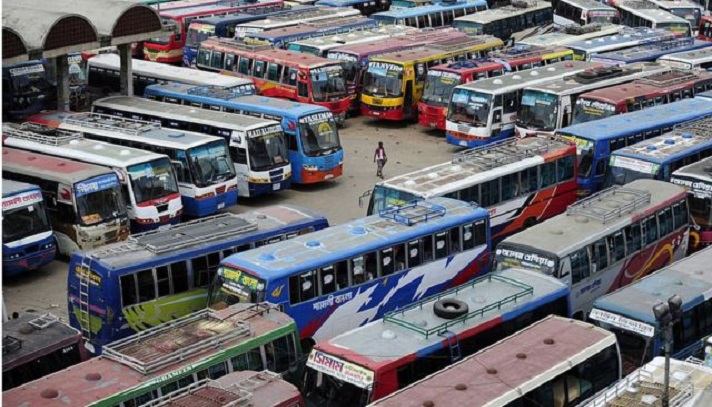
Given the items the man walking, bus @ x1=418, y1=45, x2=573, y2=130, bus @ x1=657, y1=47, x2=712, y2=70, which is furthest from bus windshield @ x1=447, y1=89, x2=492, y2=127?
bus @ x1=657, y1=47, x2=712, y2=70

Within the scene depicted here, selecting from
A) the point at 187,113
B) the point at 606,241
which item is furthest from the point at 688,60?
the point at 606,241

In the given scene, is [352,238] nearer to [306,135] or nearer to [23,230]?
[23,230]

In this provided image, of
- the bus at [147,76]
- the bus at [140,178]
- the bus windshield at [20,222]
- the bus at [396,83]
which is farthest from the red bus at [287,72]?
the bus windshield at [20,222]

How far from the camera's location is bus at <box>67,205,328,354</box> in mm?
21438

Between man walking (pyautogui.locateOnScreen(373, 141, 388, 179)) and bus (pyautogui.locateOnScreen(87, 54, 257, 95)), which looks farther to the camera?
bus (pyautogui.locateOnScreen(87, 54, 257, 95))

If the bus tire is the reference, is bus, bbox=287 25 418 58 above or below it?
Answer: below

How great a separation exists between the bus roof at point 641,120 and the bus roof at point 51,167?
1263cm

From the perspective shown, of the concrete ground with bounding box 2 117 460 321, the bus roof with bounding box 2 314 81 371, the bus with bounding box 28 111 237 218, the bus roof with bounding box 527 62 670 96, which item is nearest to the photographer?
the bus roof with bounding box 2 314 81 371

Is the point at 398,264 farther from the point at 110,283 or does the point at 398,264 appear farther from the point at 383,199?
the point at 110,283

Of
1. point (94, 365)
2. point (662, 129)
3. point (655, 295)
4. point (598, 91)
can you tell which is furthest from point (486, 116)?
point (94, 365)

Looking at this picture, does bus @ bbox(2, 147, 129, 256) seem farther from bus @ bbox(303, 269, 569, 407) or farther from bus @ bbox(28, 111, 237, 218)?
bus @ bbox(303, 269, 569, 407)

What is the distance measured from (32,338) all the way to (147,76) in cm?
2226

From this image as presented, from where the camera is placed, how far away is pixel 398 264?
22672 mm

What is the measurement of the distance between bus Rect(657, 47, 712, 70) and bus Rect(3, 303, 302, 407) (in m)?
26.7
